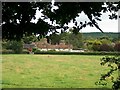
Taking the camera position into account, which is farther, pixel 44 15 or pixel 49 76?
pixel 49 76

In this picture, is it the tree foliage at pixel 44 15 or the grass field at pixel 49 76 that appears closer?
the tree foliage at pixel 44 15

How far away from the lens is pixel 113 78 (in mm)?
3438

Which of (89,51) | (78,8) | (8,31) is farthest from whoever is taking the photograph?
(89,51)

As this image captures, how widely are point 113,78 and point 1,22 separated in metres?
1.32

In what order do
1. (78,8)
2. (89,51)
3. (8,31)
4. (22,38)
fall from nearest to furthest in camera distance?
(78,8) < (8,31) < (22,38) < (89,51)

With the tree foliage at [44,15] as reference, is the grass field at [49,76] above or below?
below

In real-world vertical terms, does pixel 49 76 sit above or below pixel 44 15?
below

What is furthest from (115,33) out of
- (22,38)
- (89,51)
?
(89,51)

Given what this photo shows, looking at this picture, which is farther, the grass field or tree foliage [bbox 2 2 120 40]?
the grass field

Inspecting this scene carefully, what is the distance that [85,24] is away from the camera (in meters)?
3.47

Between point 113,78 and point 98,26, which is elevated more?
point 98,26

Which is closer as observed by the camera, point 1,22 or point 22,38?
point 1,22

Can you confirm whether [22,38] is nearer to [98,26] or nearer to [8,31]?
[8,31]

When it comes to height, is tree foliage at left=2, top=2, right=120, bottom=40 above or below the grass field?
above
